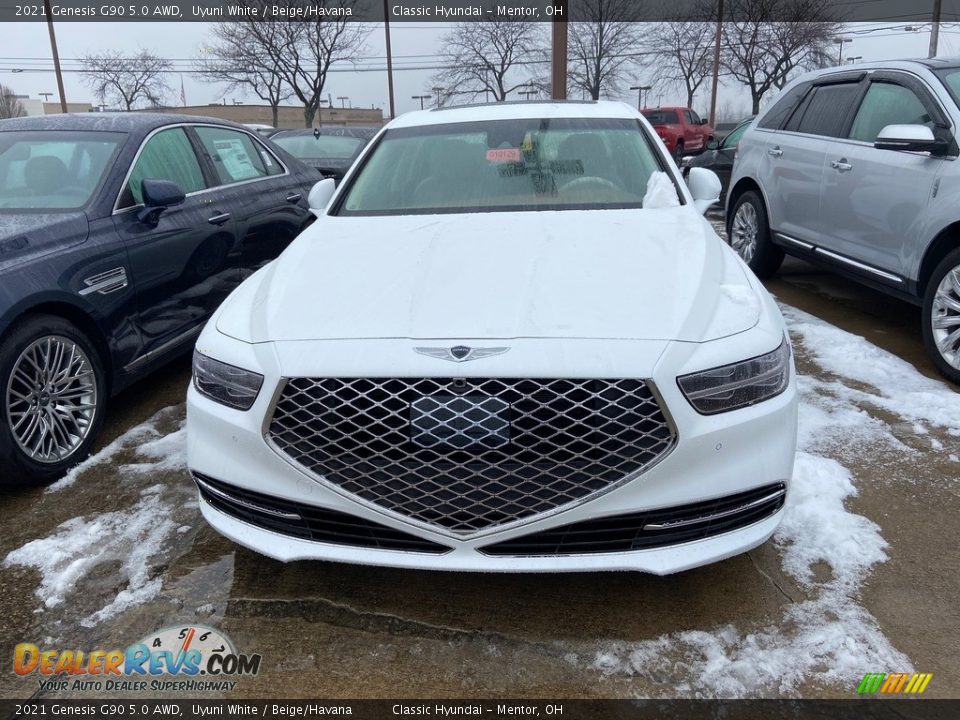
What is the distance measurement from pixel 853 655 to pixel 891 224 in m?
3.35

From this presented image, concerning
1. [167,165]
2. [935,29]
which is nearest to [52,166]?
[167,165]

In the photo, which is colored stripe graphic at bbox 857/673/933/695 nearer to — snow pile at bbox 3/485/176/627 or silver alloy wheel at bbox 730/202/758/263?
snow pile at bbox 3/485/176/627

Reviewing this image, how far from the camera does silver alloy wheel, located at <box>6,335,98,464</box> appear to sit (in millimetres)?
3115

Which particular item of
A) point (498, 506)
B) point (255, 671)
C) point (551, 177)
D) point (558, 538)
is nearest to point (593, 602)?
point (558, 538)

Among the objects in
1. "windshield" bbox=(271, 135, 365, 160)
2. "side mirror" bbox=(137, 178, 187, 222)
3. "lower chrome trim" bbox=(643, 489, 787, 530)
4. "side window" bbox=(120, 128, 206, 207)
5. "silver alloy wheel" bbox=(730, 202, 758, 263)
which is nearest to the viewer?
"lower chrome trim" bbox=(643, 489, 787, 530)

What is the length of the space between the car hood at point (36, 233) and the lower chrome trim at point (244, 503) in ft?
5.07

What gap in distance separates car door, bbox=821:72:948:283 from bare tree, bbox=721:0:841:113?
24.8 m

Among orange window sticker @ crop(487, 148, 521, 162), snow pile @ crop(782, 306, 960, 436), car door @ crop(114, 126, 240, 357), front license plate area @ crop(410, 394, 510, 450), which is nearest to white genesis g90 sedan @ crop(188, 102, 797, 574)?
front license plate area @ crop(410, 394, 510, 450)

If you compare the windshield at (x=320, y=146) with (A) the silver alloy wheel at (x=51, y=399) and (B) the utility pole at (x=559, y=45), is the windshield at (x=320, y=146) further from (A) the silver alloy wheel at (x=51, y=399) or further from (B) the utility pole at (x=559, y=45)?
(A) the silver alloy wheel at (x=51, y=399)

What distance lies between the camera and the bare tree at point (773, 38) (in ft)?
86.5

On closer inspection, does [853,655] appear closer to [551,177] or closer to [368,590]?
[368,590]

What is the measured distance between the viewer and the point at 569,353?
206 centimetres

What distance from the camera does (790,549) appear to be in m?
2.66

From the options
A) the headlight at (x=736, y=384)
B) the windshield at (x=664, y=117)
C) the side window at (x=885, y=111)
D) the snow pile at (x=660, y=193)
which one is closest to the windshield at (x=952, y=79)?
the side window at (x=885, y=111)
